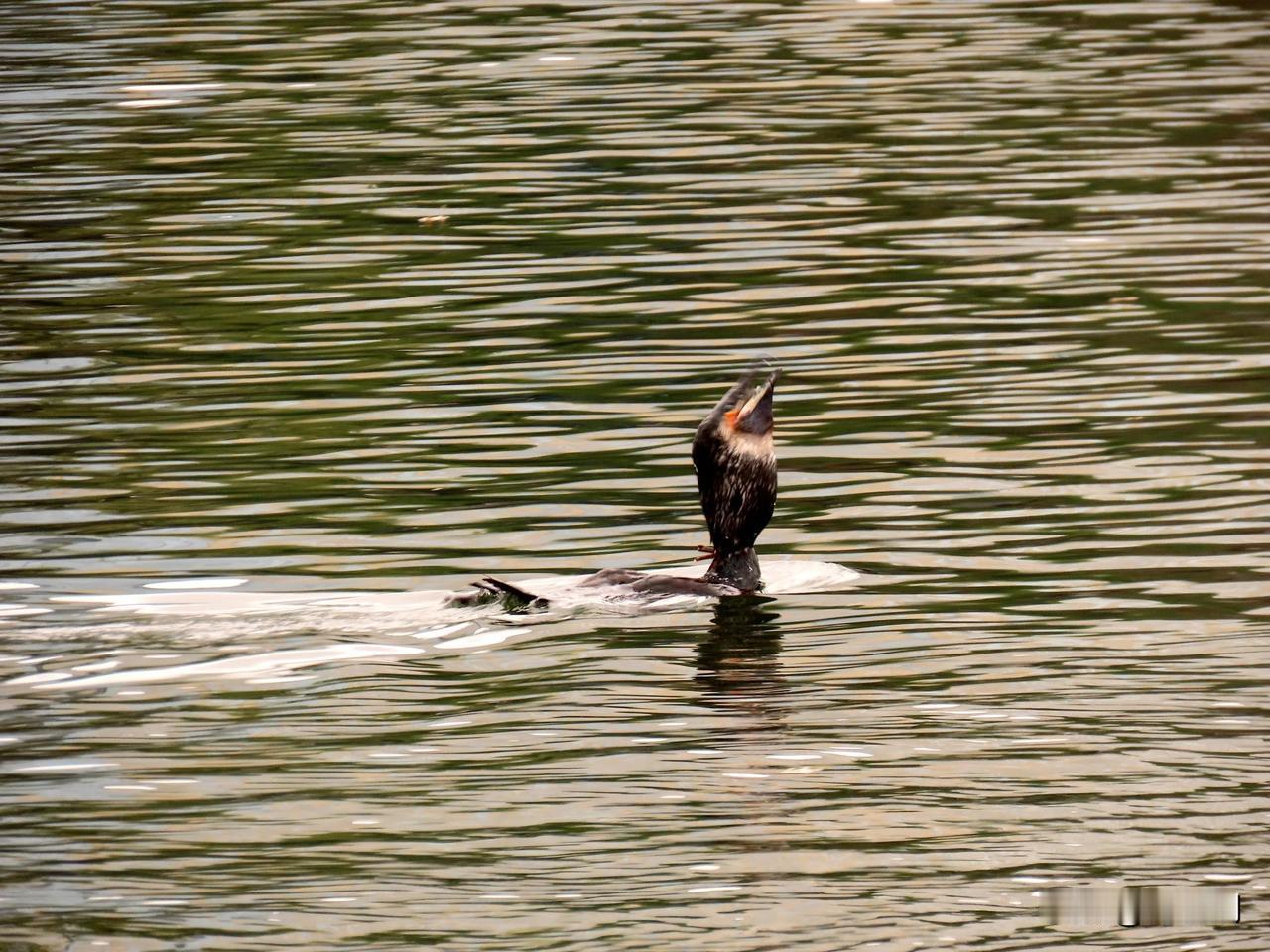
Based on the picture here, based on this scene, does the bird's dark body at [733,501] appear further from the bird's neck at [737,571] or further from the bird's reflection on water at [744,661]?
the bird's reflection on water at [744,661]

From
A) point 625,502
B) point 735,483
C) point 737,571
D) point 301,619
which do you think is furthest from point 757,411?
point 301,619

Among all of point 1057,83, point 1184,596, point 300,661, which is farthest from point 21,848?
point 1057,83

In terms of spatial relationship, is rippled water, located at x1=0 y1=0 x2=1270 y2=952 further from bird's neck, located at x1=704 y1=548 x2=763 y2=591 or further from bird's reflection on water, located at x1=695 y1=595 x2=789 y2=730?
bird's neck, located at x1=704 y1=548 x2=763 y2=591

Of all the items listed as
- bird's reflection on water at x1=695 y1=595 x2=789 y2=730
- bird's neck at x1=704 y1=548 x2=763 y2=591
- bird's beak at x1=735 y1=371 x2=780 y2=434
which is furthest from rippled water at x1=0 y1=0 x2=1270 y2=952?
bird's beak at x1=735 y1=371 x2=780 y2=434

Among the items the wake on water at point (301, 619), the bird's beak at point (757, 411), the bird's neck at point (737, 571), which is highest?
the bird's beak at point (757, 411)

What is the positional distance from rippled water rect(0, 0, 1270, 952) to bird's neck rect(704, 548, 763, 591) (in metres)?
0.16

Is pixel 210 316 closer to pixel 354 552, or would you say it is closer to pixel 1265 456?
pixel 354 552

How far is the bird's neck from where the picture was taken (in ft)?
39.5

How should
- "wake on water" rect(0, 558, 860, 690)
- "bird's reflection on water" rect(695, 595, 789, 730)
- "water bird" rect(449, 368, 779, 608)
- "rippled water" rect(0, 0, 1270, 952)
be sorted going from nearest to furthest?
1. "rippled water" rect(0, 0, 1270, 952)
2. "bird's reflection on water" rect(695, 595, 789, 730)
3. "wake on water" rect(0, 558, 860, 690)
4. "water bird" rect(449, 368, 779, 608)

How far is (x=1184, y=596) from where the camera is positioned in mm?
11602

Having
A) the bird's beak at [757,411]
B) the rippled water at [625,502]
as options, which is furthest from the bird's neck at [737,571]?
the bird's beak at [757,411]

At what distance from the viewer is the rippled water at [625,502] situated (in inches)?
328

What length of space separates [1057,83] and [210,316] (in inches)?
443

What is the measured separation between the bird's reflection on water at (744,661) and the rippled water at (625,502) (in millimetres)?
33
